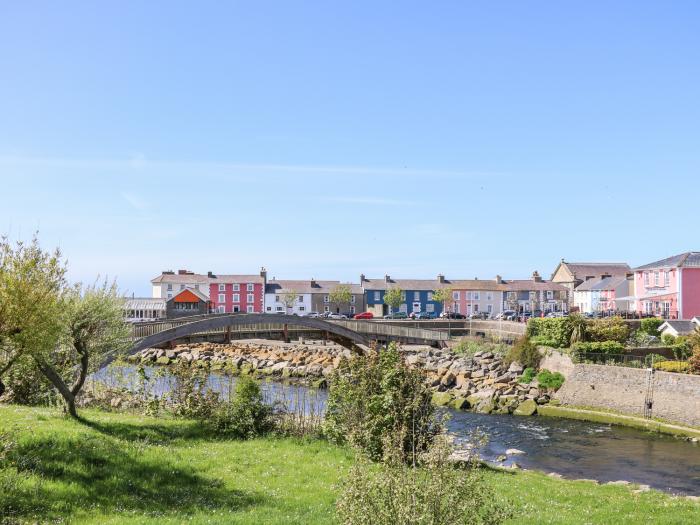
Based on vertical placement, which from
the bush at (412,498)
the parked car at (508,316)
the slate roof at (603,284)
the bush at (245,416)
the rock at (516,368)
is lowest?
the rock at (516,368)

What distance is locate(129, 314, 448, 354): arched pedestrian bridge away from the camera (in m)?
44.8

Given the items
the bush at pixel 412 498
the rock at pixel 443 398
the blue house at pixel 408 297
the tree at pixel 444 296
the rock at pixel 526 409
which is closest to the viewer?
the bush at pixel 412 498

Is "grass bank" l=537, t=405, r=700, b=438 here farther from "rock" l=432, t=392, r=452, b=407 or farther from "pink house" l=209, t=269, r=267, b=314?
"pink house" l=209, t=269, r=267, b=314

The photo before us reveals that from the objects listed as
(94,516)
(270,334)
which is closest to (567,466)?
(94,516)

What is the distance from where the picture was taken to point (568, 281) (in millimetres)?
119062

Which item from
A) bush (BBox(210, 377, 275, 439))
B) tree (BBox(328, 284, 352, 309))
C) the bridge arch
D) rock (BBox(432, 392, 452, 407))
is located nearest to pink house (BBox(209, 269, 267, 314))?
tree (BBox(328, 284, 352, 309))

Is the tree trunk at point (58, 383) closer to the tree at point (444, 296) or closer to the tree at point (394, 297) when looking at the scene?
the tree at point (394, 297)

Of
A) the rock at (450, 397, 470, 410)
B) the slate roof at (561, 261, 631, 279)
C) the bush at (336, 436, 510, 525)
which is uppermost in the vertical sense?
the slate roof at (561, 261, 631, 279)

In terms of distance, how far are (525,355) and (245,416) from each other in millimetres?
33979

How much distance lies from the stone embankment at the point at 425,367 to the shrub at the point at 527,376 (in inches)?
16.3

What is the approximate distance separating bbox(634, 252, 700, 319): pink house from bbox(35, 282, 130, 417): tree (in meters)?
57.7

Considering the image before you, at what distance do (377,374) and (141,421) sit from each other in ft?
26.2

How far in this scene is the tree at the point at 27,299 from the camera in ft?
42.1

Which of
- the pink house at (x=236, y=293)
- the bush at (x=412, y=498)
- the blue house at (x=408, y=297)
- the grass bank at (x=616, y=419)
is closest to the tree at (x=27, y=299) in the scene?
the bush at (x=412, y=498)
